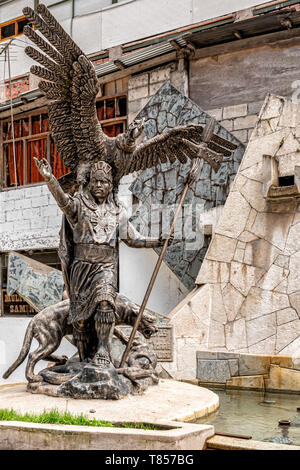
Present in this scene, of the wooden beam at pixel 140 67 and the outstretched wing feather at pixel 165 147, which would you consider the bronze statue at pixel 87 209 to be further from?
the wooden beam at pixel 140 67

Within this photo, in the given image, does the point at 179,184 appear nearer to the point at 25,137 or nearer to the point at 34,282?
the point at 34,282

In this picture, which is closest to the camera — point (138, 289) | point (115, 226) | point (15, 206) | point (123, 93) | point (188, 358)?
point (115, 226)

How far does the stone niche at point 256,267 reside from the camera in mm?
8477

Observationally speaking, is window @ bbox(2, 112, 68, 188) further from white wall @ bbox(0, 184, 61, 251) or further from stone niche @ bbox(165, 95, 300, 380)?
stone niche @ bbox(165, 95, 300, 380)

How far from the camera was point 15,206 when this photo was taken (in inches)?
631

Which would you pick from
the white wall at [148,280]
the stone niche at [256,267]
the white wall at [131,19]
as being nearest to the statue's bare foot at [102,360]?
the stone niche at [256,267]

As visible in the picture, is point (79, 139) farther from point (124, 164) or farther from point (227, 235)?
point (227, 235)

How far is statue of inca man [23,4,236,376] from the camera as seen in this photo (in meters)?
6.06

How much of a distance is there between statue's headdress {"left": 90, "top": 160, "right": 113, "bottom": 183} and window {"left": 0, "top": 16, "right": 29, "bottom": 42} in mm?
12320

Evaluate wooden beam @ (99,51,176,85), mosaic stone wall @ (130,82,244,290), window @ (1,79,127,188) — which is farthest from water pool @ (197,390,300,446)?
window @ (1,79,127,188)

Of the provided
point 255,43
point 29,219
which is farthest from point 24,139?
point 255,43

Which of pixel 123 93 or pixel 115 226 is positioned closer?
pixel 115 226

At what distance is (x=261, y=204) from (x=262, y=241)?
1.87 feet

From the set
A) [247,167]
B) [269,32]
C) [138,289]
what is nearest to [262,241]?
[247,167]
